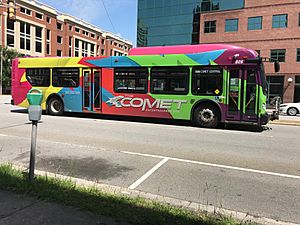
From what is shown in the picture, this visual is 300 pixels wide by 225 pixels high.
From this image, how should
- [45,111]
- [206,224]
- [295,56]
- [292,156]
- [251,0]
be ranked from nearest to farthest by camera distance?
[206,224] < [292,156] < [45,111] < [295,56] < [251,0]

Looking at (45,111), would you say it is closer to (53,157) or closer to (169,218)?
(53,157)

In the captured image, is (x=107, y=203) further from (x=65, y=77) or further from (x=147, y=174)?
(x=65, y=77)

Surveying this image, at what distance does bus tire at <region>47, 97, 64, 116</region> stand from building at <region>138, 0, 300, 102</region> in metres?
26.6

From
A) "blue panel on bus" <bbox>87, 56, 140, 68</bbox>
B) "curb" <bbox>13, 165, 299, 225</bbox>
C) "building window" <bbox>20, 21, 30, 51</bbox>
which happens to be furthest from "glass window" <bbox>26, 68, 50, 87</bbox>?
"building window" <bbox>20, 21, 30, 51</bbox>

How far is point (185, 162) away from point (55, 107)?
10.2 metres

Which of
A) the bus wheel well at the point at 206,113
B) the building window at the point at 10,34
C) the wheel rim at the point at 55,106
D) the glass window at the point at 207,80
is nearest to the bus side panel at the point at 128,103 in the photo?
the bus wheel well at the point at 206,113

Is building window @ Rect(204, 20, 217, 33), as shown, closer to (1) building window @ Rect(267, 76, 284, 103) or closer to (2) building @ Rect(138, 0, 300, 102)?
(2) building @ Rect(138, 0, 300, 102)

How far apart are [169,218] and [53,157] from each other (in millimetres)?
3897

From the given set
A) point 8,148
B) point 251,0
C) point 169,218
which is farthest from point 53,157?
point 251,0

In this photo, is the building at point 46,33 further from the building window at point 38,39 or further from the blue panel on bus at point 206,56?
the blue panel on bus at point 206,56

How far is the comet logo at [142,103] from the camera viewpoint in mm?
11625

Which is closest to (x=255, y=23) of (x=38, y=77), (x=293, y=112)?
(x=293, y=112)

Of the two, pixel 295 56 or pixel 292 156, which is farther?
Result: pixel 295 56

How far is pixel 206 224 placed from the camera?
3.12 m
